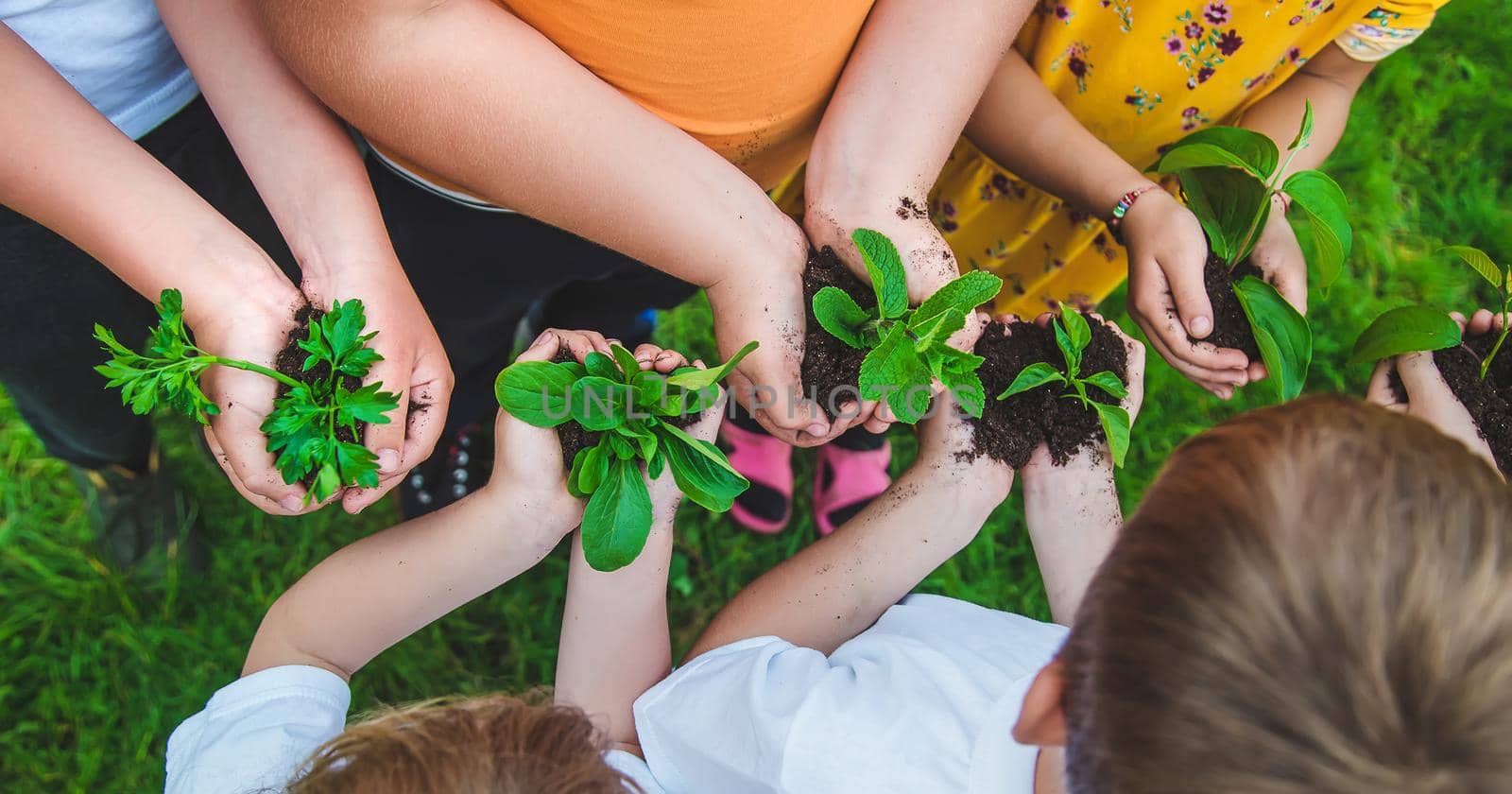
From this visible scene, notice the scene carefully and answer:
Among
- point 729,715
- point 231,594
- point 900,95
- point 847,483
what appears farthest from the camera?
point 847,483

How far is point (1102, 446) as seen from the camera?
4.72ft

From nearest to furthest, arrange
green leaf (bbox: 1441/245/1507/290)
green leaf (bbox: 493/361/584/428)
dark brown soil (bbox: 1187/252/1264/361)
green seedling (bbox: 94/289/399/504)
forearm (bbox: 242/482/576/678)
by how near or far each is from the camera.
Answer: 1. green seedling (bbox: 94/289/399/504)
2. green leaf (bbox: 493/361/584/428)
3. forearm (bbox: 242/482/576/678)
4. green leaf (bbox: 1441/245/1507/290)
5. dark brown soil (bbox: 1187/252/1264/361)

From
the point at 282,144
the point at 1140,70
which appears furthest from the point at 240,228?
the point at 1140,70

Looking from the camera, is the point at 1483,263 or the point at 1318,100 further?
the point at 1318,100

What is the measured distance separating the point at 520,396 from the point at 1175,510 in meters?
0.78

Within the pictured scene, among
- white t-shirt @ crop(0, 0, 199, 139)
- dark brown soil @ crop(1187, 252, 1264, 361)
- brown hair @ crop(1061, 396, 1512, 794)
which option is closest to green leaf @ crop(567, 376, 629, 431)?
brown hair @ crop(1061, 396, 1512, 794)

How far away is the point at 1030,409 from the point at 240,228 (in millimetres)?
1275

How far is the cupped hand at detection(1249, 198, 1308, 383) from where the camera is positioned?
60.2 inches

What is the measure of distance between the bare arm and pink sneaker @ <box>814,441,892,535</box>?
92cm

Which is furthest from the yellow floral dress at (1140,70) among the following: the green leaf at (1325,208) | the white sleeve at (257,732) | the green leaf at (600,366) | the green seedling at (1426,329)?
the white sleeve at (257,732)

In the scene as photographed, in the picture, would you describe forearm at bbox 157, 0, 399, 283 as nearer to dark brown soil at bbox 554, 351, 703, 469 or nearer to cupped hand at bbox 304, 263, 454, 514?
cupped hand at bbox 304, 263, 454, 514

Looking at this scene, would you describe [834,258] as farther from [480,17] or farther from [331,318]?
[331,318]

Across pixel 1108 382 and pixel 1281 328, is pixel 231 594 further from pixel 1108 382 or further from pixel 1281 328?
pixel 1281 328

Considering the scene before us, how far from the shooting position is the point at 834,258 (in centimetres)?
134
